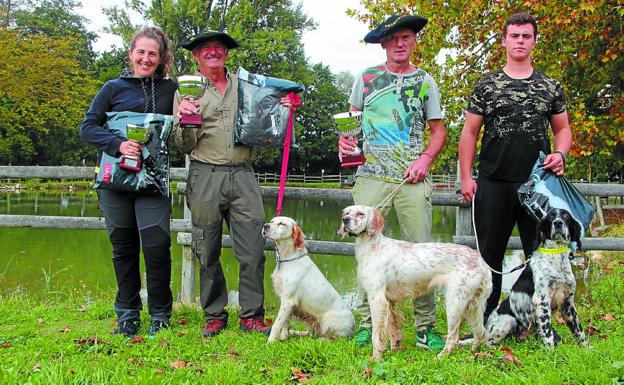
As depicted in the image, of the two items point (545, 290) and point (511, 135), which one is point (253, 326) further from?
point (511, 135)

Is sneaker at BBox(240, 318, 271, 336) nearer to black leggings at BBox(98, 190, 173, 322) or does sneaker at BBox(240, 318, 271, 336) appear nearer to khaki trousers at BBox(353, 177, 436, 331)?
black leggings at BBox(98, 190, 173, 322)

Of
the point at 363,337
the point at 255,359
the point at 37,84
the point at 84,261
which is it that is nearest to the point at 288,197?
the point at 363,337

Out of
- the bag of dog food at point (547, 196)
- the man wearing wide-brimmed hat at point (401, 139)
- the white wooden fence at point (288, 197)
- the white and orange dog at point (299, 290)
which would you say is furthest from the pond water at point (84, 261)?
the bag of dog food at point (547, 196)

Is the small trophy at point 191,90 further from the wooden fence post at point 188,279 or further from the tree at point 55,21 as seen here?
the tree at point 55,21

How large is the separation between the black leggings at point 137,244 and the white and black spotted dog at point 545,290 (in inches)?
99.0

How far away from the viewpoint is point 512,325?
12.9 ft

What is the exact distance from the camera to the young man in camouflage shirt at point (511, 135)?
3873 millimetres

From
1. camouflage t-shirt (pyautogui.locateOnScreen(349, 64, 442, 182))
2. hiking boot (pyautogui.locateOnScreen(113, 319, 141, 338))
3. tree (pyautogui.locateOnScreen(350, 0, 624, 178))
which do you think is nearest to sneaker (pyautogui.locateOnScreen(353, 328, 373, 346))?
camouflage t-shirt (pyautogui.locateOnScreen(349, 64, 442, 182))

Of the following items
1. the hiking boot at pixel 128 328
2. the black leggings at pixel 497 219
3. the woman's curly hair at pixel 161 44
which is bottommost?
the hiking boot at pixel 128 328

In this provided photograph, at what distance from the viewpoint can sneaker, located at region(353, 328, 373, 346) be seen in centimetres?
408

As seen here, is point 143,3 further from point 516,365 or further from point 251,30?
point 516,365

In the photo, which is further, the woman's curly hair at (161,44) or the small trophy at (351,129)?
the woman's curly hair at (161,44)

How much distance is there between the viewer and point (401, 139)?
13.4ft

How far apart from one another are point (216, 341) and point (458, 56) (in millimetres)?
7551
